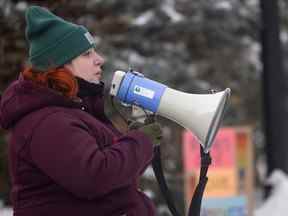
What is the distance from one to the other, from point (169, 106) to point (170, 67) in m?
8.72

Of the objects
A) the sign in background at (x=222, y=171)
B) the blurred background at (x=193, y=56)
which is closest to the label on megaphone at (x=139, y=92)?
the blurred background at (x=193, y=56)

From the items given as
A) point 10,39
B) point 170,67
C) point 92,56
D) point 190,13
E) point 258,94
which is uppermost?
point 92,56

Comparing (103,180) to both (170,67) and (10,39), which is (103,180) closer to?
(10,39)

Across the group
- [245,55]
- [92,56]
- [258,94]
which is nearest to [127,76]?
[92,56]

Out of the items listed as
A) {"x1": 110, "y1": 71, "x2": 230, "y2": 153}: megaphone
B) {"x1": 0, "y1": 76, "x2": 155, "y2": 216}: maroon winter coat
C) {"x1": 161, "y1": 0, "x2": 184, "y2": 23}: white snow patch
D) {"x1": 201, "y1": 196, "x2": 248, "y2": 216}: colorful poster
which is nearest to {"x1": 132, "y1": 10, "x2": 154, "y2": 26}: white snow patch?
{"x1": 161, "y1": 0, "x2": 184, "y2": 23}: white snow patch

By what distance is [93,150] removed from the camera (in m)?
2.68

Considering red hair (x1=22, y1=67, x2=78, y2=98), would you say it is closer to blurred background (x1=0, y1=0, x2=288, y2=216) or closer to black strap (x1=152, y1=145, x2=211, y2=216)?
black strap (x1=152, y1=145, x2=211, y2=216)

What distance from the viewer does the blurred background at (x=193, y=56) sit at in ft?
27.6

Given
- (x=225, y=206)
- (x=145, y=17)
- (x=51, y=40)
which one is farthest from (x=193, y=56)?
(x=51, y=40)

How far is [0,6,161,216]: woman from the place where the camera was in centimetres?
268

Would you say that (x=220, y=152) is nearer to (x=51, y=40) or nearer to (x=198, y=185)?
(x=198, y=185)

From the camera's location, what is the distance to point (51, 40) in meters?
2.95

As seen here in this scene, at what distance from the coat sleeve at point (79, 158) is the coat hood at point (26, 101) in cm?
7

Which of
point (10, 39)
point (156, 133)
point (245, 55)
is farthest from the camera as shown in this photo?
point (245, 55)
